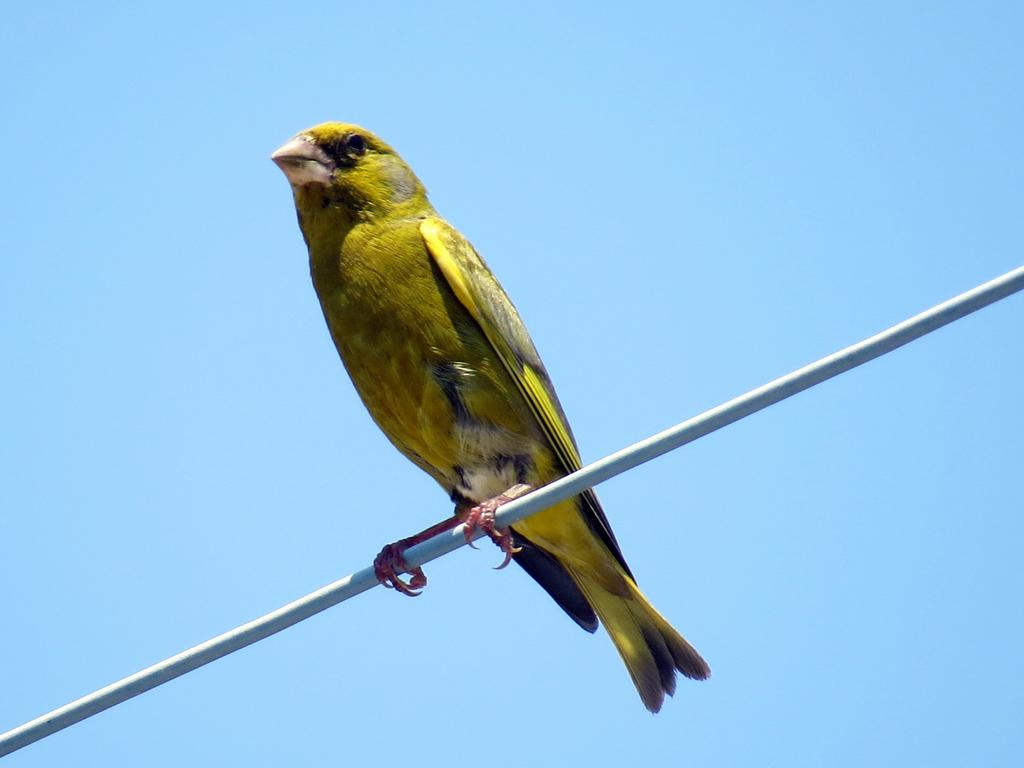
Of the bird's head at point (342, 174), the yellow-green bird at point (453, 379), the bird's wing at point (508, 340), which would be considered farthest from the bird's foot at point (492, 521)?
the bird's head at point (342, 174)

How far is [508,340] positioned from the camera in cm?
510

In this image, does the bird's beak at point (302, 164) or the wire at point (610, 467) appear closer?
the wire at point (610, 467)

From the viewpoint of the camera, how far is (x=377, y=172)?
18.1 ft

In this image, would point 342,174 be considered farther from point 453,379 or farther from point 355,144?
point 453,379

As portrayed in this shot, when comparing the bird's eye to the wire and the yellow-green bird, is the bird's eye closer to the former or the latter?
the yellow-green bird

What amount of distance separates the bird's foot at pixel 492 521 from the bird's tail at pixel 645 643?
45 centimetres

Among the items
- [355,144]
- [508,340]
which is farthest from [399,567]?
[355,144]

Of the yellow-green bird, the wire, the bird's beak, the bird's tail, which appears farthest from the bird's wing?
the wire

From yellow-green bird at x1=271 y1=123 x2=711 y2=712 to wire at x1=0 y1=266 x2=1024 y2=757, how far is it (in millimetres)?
1172

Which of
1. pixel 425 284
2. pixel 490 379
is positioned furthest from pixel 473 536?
pixel 425 284

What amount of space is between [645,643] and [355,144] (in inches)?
89.2

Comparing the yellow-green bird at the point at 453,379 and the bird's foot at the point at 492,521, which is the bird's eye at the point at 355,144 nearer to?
the yellow-green bird at the point at 453,379

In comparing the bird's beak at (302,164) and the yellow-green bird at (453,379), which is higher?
the bird's beak at (302,164)

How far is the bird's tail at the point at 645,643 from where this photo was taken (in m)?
5.33
